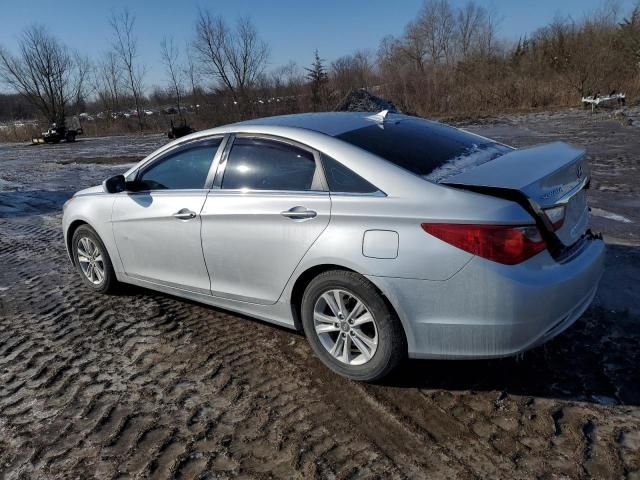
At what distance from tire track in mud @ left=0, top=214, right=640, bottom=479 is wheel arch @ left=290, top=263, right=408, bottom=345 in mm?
349

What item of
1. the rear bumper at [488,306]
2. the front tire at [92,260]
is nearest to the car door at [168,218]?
the front tire at [92,260]

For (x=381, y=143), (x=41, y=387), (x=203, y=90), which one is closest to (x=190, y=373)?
(x=41, y=387)

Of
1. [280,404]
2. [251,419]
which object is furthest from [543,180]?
[251,419]

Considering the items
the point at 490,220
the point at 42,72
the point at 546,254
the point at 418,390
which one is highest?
the point at 42,72

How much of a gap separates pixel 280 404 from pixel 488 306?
131 cm

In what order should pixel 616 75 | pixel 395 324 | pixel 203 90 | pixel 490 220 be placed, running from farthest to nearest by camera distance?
pixel 203 90 < pixel 616 75 < pixel 395 324 < pixel 490 220

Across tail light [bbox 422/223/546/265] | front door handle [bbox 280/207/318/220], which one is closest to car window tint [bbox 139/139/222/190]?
front door handle [bbox 280/207/318/220]

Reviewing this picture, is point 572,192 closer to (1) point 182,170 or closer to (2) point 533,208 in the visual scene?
(2) point 533,208

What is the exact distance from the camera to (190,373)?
11.0 feet

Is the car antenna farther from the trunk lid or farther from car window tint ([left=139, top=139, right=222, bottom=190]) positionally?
car window tint ([left=139, top=139, right=222, bottom=190])

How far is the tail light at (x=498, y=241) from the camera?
255cm

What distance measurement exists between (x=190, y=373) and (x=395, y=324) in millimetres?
1437

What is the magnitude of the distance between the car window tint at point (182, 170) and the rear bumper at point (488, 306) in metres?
1.75

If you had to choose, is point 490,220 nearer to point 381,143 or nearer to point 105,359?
point 381,143
